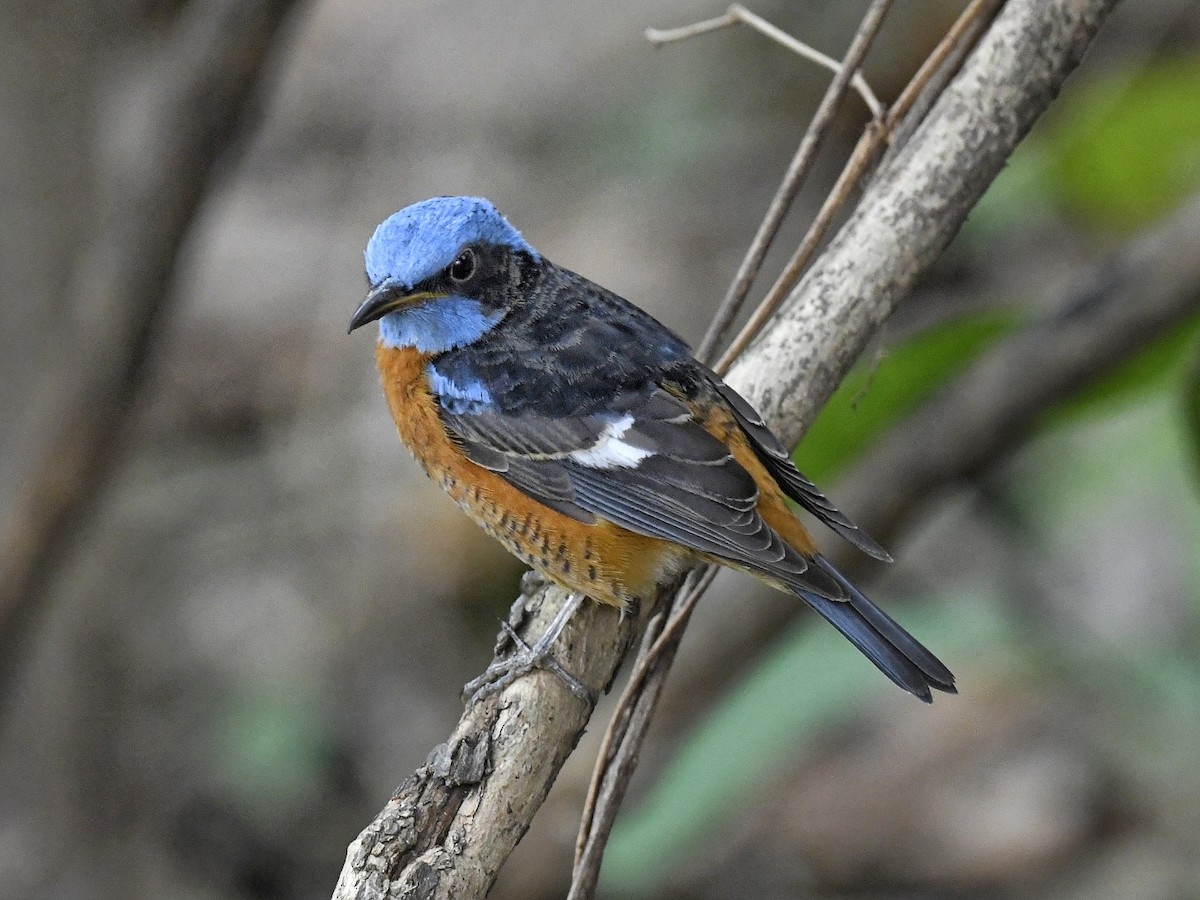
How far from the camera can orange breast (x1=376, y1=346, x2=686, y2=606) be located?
315 cm

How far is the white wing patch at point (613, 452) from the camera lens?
3297mm

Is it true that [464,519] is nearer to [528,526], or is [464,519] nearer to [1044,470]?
[1044,470]

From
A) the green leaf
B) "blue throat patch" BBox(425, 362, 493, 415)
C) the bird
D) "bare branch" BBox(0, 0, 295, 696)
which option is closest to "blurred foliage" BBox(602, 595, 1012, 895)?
the green leaf

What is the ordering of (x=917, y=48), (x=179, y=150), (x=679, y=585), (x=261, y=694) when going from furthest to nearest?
1. (x=917, y=48)
2. (x=261, y=694)
3. (x=179, y=150)
4. (x=679, y=585)

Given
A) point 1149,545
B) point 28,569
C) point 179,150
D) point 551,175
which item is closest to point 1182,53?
point 1149,545

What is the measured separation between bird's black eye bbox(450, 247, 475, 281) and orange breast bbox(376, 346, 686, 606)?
0.23 meters

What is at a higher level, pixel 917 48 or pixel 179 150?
pixel 917 48

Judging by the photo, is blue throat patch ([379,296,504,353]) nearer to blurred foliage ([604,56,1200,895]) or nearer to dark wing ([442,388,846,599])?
dark wing ([442,388,846,599])

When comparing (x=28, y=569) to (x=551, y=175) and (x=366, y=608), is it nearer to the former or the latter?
(x=366, y=608)

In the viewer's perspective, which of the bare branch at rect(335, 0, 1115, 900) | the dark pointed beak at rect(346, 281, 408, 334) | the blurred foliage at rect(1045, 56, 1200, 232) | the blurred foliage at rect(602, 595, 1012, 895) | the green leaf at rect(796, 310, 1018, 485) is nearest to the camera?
the bare branch at rect(335, 0, 1115, 900)

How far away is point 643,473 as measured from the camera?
3260 millimetres

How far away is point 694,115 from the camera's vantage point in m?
8.07

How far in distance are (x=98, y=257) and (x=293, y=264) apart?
4.11m

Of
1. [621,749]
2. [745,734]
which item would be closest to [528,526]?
[621,749]
